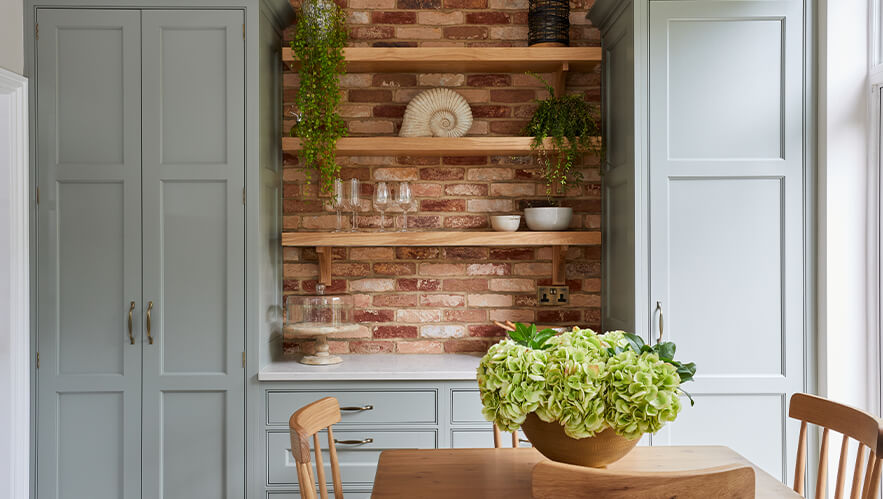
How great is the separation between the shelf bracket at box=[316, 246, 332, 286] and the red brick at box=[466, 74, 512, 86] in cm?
102

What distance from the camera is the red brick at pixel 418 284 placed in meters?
2.94

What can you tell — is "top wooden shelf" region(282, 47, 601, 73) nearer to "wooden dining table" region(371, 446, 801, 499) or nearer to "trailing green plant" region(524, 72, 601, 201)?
"trailing green plant" region(524, 72, 601, 201)

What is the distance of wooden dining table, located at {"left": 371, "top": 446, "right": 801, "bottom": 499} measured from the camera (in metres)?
1.45

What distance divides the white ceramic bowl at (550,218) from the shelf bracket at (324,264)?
0.93m

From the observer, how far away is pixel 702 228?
241 cm

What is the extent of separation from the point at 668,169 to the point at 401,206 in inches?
44.0

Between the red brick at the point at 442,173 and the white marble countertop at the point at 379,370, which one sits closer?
the white marble countertop at the point at 379,370

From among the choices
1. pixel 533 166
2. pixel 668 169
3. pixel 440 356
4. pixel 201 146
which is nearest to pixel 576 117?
pixel 533 166

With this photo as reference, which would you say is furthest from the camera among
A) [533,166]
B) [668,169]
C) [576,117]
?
[533,166]

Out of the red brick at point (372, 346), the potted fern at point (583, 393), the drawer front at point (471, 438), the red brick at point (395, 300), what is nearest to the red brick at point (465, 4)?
the red brick at point (395, 300)

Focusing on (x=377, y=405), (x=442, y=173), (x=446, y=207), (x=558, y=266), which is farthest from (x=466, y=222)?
(x=377, y=405)

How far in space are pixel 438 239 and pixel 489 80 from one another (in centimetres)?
83

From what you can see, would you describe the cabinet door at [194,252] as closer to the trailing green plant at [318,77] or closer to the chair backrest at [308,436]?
the trailing green plant at [318,77]

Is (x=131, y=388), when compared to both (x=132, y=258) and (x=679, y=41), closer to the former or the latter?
(x=132, y=258)
